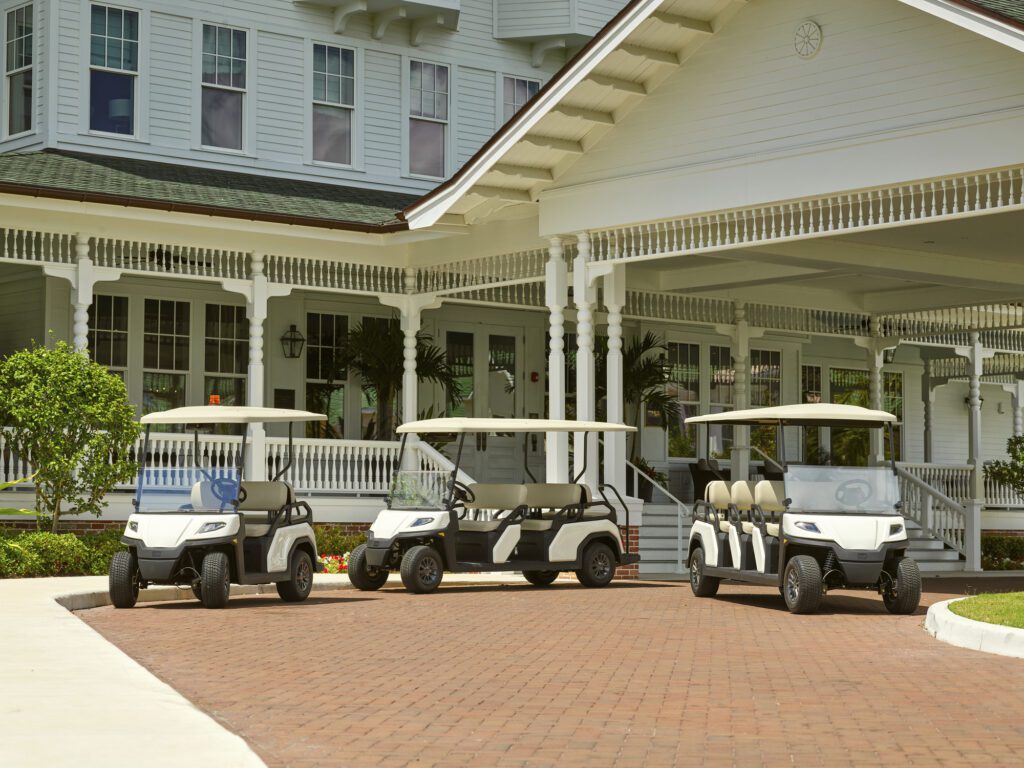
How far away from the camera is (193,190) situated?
21.7m

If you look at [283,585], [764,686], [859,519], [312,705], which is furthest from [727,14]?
[312,705]

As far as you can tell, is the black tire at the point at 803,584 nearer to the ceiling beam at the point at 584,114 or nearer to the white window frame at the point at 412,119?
the ceiling beam at the point at 584,114

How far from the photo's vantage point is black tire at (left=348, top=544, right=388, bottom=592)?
1758cm

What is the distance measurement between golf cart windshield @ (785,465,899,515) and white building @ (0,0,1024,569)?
→ 2.88 metres

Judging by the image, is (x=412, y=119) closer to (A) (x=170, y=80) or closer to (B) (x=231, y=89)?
(B) (x=231, y=89)

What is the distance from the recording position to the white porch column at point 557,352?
67.3ft

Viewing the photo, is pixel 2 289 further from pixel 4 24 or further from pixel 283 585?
pixel 283 585

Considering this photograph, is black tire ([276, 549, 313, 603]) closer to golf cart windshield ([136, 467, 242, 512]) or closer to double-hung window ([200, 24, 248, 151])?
golf cart windshield ([136, 467, 242, 512])

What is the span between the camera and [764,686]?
32.2 ft

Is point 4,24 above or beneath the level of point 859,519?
above

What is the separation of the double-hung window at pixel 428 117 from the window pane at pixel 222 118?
3.16 metres

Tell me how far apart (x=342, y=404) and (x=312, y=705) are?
1625 cm

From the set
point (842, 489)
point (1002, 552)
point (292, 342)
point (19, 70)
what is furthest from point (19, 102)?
point (1002, 552)

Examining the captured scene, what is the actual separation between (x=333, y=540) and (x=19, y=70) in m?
8.88
